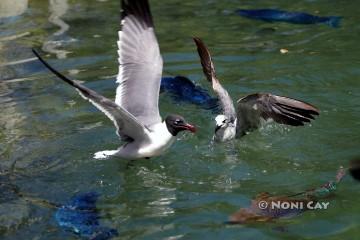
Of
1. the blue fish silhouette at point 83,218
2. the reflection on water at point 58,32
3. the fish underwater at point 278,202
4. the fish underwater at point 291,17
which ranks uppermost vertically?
the fish underwater at point 291,17

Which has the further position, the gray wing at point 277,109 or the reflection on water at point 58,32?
the reflection on water at point 58,32

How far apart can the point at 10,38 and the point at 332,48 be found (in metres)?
4.88

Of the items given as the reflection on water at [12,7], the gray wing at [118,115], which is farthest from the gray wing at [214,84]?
the reflection on water at [12,7]

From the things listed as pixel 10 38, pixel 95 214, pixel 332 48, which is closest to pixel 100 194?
pixel 95 214

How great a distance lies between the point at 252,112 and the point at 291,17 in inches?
187

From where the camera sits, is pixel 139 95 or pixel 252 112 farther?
pixel 139 95

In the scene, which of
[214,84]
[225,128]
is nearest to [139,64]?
[214,84]

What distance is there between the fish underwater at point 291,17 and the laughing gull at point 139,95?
404 centimetres

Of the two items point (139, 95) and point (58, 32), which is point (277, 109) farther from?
point (58, 32)

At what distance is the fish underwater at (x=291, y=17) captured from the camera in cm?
1130

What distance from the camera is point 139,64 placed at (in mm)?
7762

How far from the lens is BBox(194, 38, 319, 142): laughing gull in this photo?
6531 mm

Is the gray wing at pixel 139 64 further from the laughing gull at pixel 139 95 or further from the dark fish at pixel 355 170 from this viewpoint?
the dark fish at pixel 355 170

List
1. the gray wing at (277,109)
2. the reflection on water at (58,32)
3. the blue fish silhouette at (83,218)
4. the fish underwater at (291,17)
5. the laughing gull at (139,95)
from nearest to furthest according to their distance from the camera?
the blue fish silhouette at (83,218), the gray wing at (277,109), the laughing gull at (139,95), the reflection on water at (58,32), the fish underwater at (291,17)
